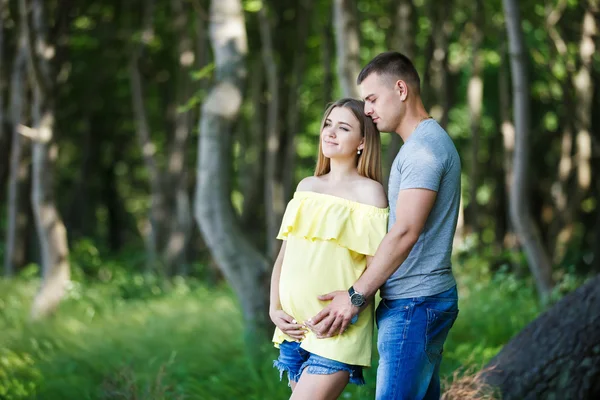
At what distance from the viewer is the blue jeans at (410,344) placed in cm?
371

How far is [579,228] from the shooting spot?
73.0ft

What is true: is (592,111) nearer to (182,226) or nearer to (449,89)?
(449,89)

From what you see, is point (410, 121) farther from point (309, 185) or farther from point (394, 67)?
point (309, 185)

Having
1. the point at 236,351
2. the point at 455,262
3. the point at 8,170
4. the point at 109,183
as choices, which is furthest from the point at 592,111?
the point at 109,183

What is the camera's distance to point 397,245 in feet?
11.9

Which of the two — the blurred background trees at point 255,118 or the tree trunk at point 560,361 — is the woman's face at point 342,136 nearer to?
the tree trunk at point 560,361

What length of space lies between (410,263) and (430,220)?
0.21 meters

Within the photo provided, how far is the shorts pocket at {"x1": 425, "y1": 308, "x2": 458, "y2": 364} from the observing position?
3.74 metres

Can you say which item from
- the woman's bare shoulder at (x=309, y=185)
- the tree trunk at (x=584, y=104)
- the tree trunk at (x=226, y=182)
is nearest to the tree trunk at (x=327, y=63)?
the tree trunk at (x=584, y=104)

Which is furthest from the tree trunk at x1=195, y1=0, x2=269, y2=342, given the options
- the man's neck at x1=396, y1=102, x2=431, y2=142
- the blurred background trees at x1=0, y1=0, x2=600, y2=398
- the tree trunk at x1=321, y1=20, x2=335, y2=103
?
the tree trunk at x1=321, y1=20, x2=335, y2=103

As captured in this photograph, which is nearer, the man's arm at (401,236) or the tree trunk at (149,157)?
the man's arm at (401,236)

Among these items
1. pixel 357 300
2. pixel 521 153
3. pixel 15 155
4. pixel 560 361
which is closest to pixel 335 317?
pixel 357 300

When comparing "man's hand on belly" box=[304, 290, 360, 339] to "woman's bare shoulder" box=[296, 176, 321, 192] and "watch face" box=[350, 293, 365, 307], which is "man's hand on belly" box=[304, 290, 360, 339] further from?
"woman's bare shoulder" box=[296, 176, 321, 192]

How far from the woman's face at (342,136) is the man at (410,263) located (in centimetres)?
17
